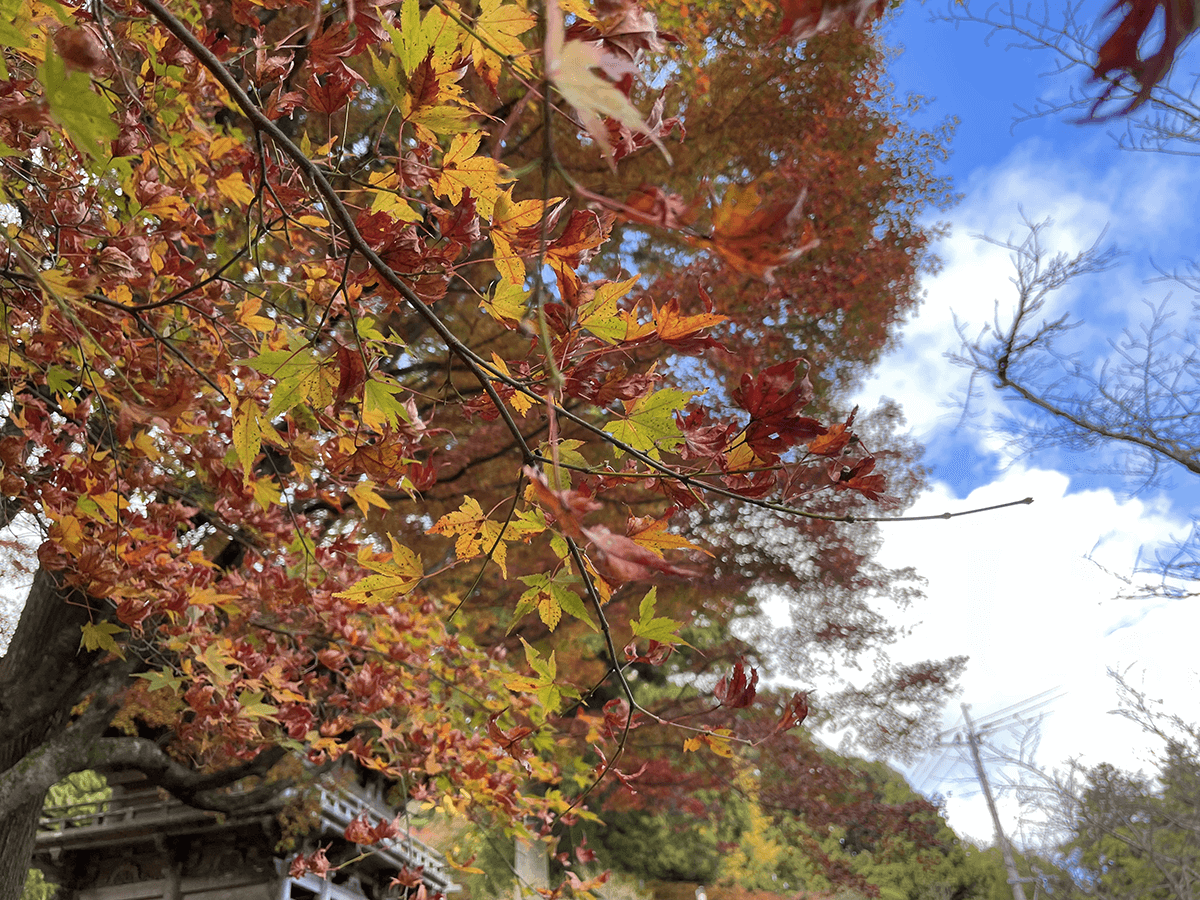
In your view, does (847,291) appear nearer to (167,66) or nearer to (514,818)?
(514,818)

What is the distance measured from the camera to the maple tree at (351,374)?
78cm

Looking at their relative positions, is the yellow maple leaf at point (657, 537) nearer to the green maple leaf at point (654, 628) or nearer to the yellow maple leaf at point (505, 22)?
the green maple leaf at point (654, 628)

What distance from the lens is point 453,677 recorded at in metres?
4.43

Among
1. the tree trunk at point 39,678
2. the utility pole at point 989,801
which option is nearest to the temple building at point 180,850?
the tree trunk at point 39,678

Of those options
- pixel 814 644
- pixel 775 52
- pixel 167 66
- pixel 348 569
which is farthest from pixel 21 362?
pixel 814 644

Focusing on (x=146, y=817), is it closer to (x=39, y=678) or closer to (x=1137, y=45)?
(x=39, y=678)

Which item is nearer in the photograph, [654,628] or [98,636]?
[654,628]

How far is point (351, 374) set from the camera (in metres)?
0.92

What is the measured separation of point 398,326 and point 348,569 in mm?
1998

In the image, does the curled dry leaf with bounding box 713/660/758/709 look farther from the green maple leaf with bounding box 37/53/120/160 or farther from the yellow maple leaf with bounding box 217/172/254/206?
the yellow maple leaf with bounding box 217/172/254/206

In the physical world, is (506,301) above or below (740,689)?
above

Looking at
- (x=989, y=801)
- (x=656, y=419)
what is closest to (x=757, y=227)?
(x=656, y=419)

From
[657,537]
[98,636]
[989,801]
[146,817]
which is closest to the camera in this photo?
[657,537]

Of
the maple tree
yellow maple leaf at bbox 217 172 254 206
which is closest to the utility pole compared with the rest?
the maple tree
